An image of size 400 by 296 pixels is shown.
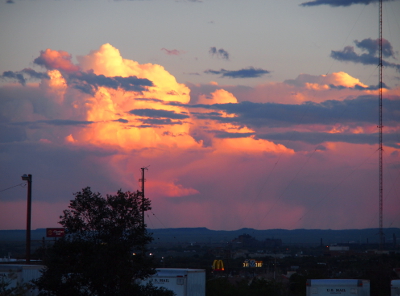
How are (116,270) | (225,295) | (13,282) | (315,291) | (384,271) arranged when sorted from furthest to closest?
1. (384,271)
2. (225,295)
3. (315,291)
4. (13,282)
5. (116,270)

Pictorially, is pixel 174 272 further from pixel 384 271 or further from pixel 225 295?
pixel 384 271

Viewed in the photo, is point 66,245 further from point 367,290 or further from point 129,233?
point 367,290

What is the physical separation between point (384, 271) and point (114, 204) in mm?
34390

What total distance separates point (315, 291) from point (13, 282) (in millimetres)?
13681

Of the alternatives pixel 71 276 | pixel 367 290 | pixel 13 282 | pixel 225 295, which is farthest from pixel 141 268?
→ pixel 225 295

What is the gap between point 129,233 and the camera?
58.0 feet

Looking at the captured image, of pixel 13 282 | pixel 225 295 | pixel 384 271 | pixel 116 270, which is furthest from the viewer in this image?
pixel 384 271

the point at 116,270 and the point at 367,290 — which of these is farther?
the point at 367,290

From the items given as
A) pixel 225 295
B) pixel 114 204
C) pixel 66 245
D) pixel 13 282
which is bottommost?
pixel 225 295

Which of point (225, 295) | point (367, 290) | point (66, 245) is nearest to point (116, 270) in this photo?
point (66, 245)

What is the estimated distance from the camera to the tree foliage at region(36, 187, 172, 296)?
1695 cm

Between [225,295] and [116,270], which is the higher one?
[116,270]

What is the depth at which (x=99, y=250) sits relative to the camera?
55.7ft

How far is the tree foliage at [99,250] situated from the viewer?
55.6 ft
